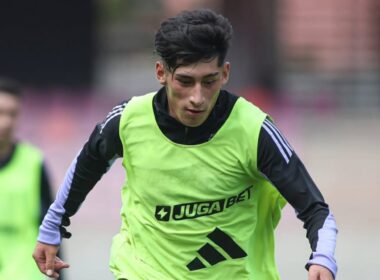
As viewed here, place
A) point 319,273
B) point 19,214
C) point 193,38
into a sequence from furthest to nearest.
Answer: point 19,214 < point 193,38 < point 319,273

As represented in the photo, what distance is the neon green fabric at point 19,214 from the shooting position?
7.08m

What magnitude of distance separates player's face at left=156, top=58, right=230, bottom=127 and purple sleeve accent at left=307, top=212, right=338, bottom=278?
676 millimetres

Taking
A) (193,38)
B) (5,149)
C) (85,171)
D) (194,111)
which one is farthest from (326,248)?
(5,149)

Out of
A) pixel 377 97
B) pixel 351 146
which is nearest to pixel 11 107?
pixel 351 146

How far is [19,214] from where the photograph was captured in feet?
23.5

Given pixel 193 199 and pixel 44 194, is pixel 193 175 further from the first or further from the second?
pixel 44 194

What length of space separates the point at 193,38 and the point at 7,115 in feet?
8.92

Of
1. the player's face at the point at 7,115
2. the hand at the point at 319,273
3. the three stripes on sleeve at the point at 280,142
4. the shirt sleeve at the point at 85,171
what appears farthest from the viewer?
the player's face at the point at 7,115

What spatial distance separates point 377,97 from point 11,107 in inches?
607

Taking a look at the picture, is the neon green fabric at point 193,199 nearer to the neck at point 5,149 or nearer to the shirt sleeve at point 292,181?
the shirt sleeve at point 292,181

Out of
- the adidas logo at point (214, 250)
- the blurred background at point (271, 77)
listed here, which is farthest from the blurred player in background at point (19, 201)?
the blurred background at point (271, 77)

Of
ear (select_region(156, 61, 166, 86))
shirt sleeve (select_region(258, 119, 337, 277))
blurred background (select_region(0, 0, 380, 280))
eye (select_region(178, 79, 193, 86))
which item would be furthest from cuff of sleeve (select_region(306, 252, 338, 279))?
blurred background (select_region(0, 0, 380, 280))

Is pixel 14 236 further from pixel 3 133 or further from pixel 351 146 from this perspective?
pixel 351 146

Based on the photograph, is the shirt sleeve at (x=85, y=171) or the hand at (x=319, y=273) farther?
the shirt sleeve at (x=85, y=171)
